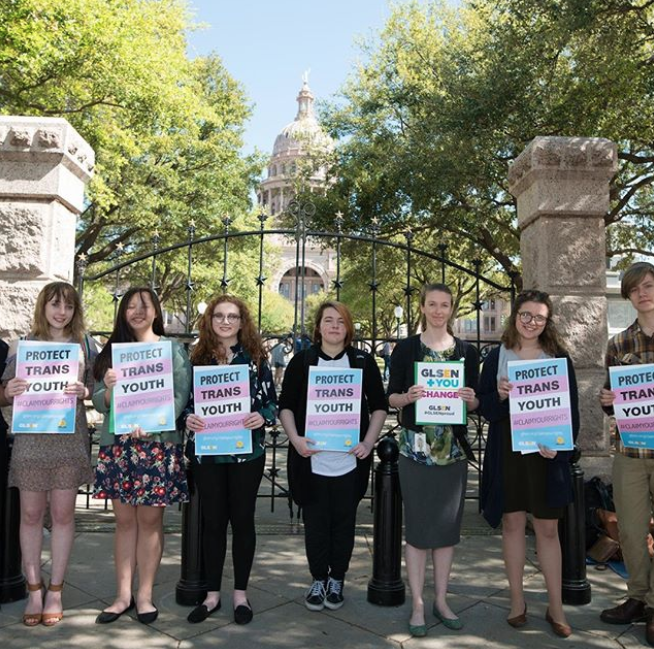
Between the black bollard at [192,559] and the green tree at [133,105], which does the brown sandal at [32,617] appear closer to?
the black bollard at [192,559]

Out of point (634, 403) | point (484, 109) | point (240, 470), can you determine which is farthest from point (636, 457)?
point (484, 109)

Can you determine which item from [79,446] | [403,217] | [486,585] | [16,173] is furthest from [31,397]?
[403,217]

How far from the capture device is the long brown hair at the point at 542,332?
3.69 metres

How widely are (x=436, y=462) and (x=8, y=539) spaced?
2777mm

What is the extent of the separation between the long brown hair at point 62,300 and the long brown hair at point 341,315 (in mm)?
1516

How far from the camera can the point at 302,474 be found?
3785mm

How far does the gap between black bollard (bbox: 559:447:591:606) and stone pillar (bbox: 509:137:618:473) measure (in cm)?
128

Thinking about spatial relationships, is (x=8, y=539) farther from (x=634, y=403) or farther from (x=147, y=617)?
(x=634, y=403)

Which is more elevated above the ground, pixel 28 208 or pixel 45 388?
pixel 28 208

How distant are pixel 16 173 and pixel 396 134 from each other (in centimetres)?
1359

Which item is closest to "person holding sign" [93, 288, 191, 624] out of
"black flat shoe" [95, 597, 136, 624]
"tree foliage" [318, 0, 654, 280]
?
"black flat shoe" [95, 597, 136, 624]

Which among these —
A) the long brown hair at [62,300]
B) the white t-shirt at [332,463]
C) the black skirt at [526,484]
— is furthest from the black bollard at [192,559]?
the black skirt at [526,484]

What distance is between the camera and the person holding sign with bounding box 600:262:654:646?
3.65 meters

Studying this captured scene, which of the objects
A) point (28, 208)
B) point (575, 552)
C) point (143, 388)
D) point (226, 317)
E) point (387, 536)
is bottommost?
point (575, 552)
